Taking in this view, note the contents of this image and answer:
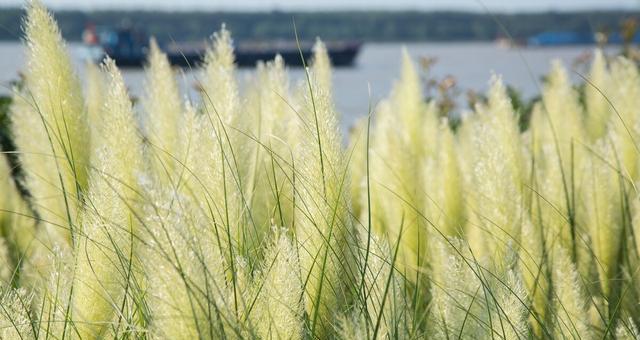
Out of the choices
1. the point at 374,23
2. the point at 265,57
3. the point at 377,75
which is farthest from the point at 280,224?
the point at 374,23

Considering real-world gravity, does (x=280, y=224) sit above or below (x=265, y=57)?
above

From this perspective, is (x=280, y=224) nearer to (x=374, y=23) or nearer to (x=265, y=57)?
(x=265, y=57)

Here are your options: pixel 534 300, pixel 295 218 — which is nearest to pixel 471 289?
pixel 534 300

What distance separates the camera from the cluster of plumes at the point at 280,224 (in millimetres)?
1609

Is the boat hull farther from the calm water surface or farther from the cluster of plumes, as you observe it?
the cluster of plumes

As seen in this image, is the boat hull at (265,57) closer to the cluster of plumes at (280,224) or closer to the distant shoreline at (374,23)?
the distant shoreline at (374,23)

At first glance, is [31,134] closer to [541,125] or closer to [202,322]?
[202,322]

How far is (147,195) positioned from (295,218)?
1100 mm

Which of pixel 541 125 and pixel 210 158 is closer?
pixel 210 158

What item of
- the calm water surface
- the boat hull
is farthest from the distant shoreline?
the boat hull

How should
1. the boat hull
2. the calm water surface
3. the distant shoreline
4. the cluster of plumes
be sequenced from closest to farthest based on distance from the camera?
the cluster of plumes < the calm water surface < the boat hull < the distant shoreline

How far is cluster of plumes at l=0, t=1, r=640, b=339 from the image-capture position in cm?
161

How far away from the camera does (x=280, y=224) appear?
2.34 metres

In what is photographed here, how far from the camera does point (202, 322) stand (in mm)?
1370
